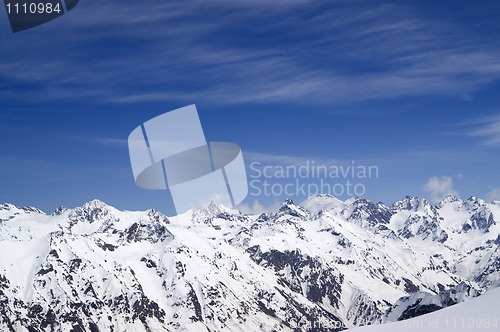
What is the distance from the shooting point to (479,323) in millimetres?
32969

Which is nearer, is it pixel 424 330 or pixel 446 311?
pixel 424 330

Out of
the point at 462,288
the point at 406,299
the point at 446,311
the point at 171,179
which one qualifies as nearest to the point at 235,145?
the point at 171,179

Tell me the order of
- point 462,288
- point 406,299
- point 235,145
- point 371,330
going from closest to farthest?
point 235,145 < point 371,330 < point 406,299 < point 462,288

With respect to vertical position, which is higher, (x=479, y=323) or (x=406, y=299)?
(x=479, y=323)

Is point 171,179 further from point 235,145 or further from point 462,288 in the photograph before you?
point 462,288

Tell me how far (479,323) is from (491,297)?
23.8ft

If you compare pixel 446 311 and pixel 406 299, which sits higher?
pixel 446 311

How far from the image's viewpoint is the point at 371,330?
125ft

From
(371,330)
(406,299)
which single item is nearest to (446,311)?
(371,330)

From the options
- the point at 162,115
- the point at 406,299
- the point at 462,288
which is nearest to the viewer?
the point at 162,115

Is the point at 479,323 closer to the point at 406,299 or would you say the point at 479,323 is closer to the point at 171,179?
the point at 171,179

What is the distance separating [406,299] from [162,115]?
221 feet

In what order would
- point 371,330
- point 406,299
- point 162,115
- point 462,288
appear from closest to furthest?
point 162,115 < point 371,330 < point 406,299 < point 462,288

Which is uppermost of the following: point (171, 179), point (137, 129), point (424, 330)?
point (137, 129)
